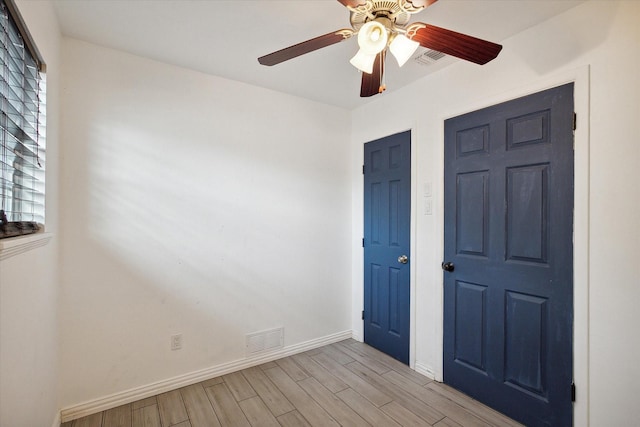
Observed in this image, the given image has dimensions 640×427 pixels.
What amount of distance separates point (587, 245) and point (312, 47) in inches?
70.2

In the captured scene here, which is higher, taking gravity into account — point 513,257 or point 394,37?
point 394,37

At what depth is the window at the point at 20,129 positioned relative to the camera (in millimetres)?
1095

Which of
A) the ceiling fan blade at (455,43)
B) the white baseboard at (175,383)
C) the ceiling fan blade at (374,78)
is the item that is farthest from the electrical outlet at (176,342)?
the ceiling fan blade at (455,43)

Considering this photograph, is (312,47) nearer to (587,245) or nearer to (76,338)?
(587,245)

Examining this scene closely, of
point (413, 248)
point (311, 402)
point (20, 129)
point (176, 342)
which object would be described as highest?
point (20, 129)

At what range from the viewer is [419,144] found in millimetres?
2533

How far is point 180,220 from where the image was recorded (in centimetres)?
232

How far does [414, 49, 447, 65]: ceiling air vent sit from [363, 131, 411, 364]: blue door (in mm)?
585

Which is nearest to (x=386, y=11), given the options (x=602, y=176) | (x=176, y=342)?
(x=602, y=176)

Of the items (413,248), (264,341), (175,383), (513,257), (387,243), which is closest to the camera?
(513,257)

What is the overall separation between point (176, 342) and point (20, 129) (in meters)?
1.71

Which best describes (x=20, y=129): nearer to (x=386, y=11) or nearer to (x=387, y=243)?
(x=386, y=11)

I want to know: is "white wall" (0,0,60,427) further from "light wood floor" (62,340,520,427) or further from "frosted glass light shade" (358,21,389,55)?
"frosted glass light shade" (358,21,389,55)

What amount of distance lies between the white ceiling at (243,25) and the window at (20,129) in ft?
1.79
